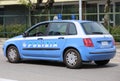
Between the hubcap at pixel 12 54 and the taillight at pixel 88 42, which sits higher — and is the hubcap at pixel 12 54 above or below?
below

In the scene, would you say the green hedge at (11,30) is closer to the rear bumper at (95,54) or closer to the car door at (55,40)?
the car door at (55,40)

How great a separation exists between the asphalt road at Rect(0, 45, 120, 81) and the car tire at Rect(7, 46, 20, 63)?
0.21 metres

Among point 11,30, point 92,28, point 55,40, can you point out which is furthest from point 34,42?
point 11,30

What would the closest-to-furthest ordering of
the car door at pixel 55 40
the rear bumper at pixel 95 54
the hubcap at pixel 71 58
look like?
the rear bumper at pixel 95 54, the hubcap at pixel 71 58, the car door at pixel 55 40

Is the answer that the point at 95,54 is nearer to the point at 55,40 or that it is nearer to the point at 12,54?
the point at 55,40

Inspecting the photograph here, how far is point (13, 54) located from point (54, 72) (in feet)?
9.54

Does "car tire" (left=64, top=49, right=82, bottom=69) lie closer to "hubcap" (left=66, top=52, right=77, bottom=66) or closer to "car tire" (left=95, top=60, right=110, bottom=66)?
"hubcap" (left=66, top=52, right=77, bottom=66)

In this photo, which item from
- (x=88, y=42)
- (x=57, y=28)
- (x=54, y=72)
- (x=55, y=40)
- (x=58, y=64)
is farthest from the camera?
(x=58, y=64)

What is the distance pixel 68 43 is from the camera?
1309 centimetres

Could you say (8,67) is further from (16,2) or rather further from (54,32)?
(16,2)

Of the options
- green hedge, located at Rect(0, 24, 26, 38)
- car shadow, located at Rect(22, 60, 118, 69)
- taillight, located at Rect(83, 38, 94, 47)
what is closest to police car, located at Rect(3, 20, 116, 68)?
taillight, located at Rect(83, 38, 94, 47)

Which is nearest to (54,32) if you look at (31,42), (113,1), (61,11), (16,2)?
(31,42)

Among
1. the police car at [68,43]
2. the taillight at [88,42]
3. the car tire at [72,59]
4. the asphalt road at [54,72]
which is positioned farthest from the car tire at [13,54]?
the taillight at [88,42]

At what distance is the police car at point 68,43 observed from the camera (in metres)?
12.9
